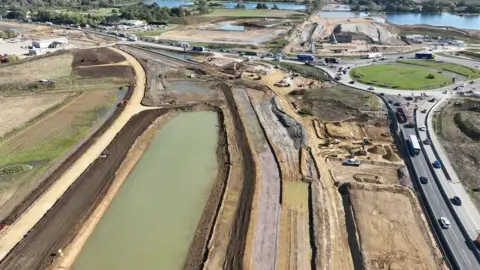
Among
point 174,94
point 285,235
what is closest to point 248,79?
point 174,94

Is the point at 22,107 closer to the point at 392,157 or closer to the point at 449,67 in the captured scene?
the point at 392,157

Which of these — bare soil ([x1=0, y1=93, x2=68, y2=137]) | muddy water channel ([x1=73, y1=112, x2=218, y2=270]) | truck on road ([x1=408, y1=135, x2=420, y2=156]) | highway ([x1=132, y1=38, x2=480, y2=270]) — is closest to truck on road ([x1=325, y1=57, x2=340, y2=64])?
highway ([x1=132, y1=38, x2=480, y2=270])

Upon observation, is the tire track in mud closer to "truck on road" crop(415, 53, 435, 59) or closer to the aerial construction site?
the aerial construction site

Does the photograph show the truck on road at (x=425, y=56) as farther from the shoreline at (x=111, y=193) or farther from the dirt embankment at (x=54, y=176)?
the dirt embankment at (x=54, y=176)

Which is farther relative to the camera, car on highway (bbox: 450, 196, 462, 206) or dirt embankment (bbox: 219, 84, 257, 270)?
car on highway (bbox: 450, 196, 462, 206)

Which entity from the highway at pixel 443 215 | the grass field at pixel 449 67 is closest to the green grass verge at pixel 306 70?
the grass field at pixel 449 67
